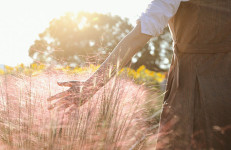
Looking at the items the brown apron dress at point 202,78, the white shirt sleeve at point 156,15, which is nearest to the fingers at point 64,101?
the white shirt sleeve at point 156,15

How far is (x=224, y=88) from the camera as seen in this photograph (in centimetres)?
112

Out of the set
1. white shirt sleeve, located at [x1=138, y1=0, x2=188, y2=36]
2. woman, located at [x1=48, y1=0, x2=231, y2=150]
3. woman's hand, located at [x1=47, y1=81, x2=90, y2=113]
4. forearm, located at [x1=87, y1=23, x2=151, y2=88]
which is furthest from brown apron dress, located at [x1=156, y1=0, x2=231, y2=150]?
woman's hand, located at [x1=47, y1=81, x2=90, y2=113]

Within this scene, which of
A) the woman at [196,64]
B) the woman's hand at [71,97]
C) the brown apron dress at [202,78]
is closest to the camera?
the woman's hand at [71,97]

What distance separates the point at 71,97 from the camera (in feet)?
3.02

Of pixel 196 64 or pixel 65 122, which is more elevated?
pixel 196 64

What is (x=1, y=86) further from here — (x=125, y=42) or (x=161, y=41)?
(x=161, y=41)

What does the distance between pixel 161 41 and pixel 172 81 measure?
732 centimetres

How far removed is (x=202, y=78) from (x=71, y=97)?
67cm

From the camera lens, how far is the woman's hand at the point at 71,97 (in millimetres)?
900

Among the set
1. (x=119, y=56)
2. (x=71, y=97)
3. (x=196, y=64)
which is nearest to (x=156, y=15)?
(x=119, y=56)

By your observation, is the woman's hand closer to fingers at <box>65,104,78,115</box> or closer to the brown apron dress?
fingers at <box>65,104,78,115</box>

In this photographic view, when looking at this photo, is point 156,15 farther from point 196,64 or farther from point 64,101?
point 64,101

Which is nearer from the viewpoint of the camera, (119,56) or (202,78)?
(119,56)

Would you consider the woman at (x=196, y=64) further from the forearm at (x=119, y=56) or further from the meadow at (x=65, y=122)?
the meadow at (x=65, y=122)
